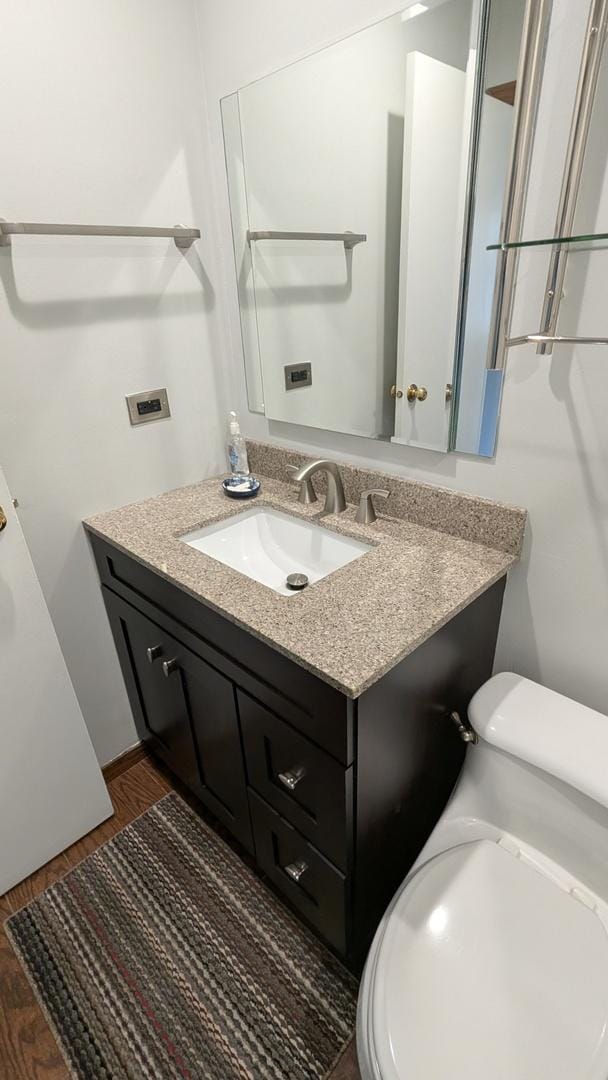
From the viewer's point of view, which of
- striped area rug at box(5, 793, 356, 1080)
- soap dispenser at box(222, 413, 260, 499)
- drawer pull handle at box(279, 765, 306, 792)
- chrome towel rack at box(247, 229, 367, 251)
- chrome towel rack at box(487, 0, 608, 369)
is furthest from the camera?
soap dispenser at box(222, 413, 260, 499)

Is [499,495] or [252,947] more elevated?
[499,495]

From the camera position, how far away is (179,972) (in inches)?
47.0

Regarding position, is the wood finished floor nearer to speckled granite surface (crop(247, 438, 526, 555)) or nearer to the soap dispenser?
the soap dispenser

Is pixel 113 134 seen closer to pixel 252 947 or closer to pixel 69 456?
pixel 69 456

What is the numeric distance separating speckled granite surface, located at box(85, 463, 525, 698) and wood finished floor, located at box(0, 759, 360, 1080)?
847 millimetres

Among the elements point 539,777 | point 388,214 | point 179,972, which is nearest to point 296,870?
point 179,972

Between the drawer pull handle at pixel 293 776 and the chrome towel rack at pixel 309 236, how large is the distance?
3.59 feet

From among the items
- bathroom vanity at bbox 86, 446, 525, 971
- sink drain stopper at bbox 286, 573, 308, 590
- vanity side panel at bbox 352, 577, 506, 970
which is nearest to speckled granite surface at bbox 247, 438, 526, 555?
bathroom vanity at bbox 86, 446, 525, 971

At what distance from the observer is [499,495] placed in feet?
3.51

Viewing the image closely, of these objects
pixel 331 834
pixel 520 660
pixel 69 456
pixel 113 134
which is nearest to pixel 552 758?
pixel 520 660

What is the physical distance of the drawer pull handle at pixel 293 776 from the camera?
0.97 m

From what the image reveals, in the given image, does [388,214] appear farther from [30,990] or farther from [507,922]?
[30,990]

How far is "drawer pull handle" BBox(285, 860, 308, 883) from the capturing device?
3.60 feet

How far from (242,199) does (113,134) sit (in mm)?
316
